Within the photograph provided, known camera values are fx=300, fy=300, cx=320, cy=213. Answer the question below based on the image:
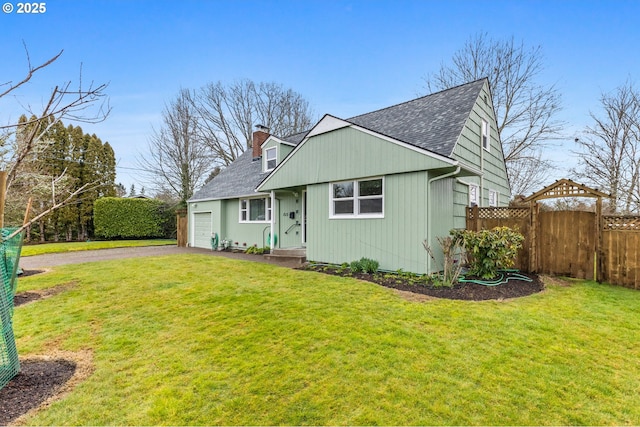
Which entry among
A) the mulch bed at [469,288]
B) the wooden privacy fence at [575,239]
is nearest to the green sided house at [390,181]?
the mulch bed at [469,288]

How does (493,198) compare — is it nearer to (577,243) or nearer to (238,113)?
(577,243)

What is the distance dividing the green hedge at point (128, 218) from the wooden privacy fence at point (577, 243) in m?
21.9

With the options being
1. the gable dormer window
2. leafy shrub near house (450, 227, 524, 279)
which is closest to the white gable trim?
leafy shrub near house (450, 227, 524, 279)

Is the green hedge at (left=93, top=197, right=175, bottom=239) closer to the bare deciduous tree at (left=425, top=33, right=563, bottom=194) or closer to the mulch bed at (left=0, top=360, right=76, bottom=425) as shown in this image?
the mulch bed at (left=0, top=360, right=76, bottom=425)

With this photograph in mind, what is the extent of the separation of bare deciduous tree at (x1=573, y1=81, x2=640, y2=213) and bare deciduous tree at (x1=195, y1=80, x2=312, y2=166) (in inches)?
835

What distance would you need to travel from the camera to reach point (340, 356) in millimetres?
3562

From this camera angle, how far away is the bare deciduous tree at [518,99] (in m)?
17.9

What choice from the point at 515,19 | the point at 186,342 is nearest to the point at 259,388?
the point at 186,342

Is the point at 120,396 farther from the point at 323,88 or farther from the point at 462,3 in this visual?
the point at 323,88

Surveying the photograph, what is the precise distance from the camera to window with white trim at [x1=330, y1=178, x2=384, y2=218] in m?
8.62

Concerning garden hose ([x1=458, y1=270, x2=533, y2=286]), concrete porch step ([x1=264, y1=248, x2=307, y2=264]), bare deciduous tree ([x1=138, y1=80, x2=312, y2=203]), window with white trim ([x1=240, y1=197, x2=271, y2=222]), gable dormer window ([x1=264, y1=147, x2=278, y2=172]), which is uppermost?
bare deciduous tree ([x1=138, y1=80, x2=312, y2=203])

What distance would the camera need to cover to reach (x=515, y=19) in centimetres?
1245

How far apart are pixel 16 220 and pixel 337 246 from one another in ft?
68.8

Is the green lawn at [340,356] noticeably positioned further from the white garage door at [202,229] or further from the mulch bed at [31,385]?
the white garage door at [202,229]
